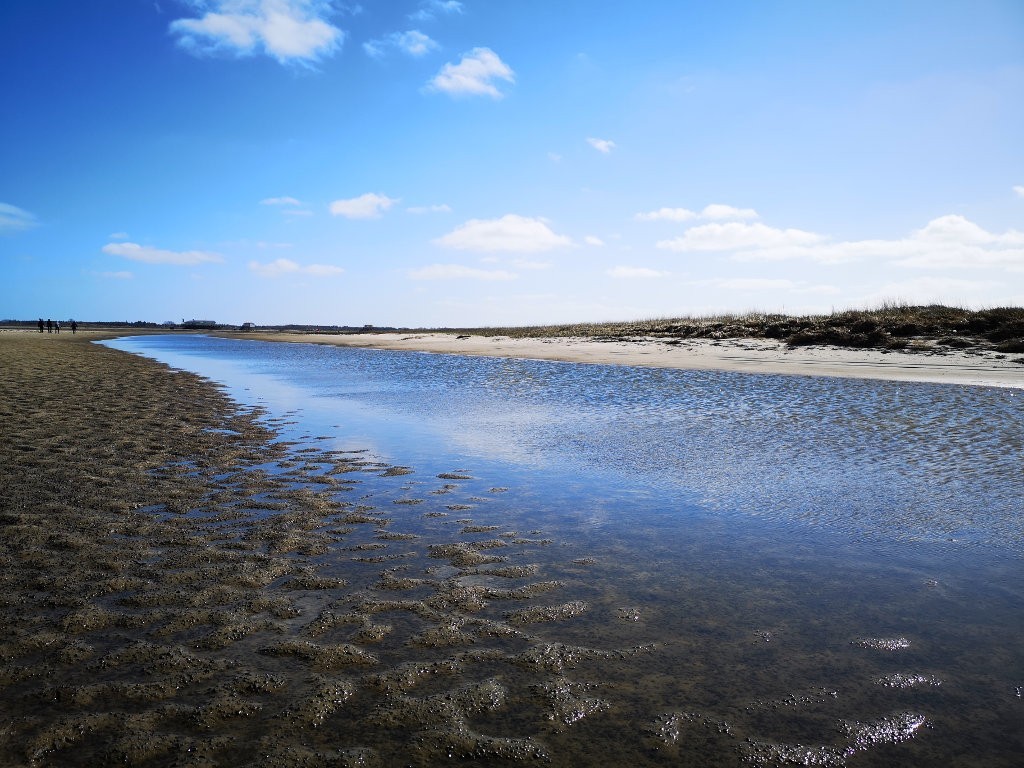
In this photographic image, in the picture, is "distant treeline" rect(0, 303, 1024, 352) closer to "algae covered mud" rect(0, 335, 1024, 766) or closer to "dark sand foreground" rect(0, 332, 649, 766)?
"algae covered mud" rect(0, 335, 1024, 766)

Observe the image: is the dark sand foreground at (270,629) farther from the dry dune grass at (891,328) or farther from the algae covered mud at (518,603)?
the dry dune grass at (891,328)

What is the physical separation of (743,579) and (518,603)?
179 centimetres

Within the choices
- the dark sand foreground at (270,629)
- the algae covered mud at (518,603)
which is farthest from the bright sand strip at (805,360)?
the dark sand foreground at (270,629)

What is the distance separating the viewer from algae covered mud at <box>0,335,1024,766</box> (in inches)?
111

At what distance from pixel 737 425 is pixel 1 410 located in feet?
51.7

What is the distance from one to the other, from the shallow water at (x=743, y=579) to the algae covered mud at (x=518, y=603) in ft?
0.08

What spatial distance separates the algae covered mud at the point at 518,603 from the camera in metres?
2.81

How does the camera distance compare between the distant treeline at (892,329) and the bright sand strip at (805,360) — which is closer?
the bright sand strip at (805,360)

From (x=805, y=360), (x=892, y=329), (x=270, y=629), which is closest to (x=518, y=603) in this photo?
(x=270, y=629)

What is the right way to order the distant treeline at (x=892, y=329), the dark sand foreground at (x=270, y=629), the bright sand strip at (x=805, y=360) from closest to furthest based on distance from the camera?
the dark sand foreground at (x=270, y=629), the bright sand strip at (x=805, y=360), the distant treeline at (x=892, y=329)

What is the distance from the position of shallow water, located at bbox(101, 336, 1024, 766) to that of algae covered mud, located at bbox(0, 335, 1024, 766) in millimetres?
24

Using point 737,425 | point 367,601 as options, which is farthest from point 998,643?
point 737,425

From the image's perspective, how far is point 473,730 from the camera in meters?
2.81

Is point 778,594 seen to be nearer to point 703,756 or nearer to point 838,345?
point 703,756
